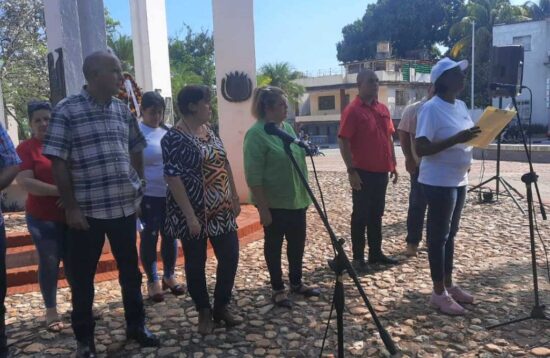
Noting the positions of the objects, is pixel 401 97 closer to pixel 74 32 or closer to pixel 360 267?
pixel 360 267

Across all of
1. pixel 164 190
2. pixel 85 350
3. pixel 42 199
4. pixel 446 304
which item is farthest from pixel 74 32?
pixel 446 304

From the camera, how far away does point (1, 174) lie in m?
2.74

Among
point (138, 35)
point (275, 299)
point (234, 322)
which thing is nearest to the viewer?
point (234, 322)

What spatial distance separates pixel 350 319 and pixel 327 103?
3703cm

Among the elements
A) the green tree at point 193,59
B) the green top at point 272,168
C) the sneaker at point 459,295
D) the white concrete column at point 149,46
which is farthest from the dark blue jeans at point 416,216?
the green tree at point 193,59

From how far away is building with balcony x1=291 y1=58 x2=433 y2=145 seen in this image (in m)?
36.4

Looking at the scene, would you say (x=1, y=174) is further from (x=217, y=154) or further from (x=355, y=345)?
(x=355, y=345)

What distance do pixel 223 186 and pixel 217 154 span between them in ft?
0.68

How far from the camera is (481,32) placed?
32.7 meters

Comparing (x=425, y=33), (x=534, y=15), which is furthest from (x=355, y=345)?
(x=425, y=33)

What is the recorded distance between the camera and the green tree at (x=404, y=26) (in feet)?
162

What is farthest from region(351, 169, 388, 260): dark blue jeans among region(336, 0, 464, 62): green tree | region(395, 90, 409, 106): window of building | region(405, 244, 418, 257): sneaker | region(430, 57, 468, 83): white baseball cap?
region(336, 0, 464, 62): green tree

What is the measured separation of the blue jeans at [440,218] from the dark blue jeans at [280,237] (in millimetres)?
903

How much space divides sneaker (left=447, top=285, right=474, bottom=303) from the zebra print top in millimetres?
1711
